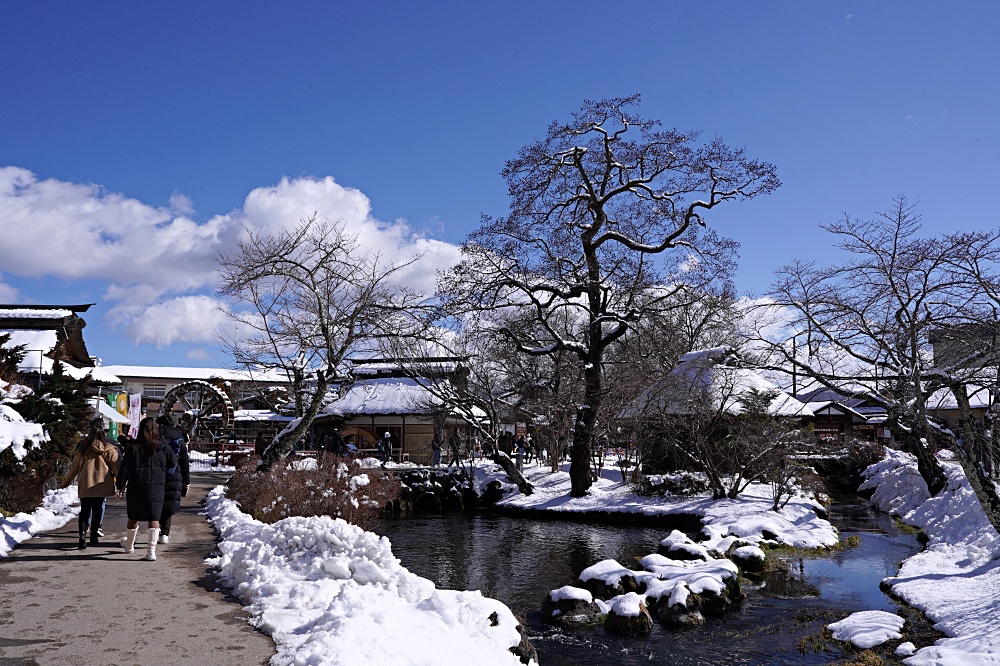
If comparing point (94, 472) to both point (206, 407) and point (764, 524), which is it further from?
point (206, 407)

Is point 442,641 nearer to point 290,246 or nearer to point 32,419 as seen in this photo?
point 32,419

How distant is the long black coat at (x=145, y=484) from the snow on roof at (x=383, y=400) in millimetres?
22782

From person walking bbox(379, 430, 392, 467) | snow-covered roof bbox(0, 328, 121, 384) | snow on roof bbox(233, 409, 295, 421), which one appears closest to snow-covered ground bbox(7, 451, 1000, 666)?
snow-covered roof bbox(0, 328, 121, 384)

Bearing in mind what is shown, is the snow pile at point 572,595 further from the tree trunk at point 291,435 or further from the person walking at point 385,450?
the person walking at point 385,450

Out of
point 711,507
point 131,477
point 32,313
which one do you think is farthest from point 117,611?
point 32,313

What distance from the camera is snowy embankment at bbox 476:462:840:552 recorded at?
15.9m

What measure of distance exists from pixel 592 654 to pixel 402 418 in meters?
25.9

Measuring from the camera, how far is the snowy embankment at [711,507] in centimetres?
1591

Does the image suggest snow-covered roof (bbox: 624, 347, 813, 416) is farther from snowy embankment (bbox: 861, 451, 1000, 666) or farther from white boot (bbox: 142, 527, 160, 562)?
white boot (bbox: 142, 527, 160, 562)

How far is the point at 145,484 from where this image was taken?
8.73m

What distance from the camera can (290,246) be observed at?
17.8m

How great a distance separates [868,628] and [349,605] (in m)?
6.96

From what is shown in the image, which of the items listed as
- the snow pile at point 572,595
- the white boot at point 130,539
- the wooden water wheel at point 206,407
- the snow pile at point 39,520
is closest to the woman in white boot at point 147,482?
the white boot at point 130,539

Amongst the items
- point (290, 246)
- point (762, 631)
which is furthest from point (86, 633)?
point (290, 246)
